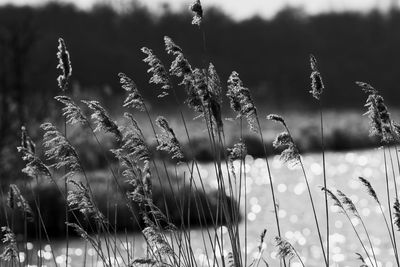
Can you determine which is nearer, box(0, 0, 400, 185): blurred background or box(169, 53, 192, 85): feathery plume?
box(169, 53, 192, 85): feathery plume

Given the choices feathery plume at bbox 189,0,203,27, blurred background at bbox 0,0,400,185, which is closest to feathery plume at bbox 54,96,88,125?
feathery plume at bbox 189,0,203,27

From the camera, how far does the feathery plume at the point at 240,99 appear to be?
353 cm

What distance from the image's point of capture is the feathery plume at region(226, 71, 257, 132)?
3.53 metres

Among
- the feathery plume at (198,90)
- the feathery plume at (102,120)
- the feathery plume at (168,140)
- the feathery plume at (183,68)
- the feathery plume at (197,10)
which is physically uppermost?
the feathery plume at (197,10)

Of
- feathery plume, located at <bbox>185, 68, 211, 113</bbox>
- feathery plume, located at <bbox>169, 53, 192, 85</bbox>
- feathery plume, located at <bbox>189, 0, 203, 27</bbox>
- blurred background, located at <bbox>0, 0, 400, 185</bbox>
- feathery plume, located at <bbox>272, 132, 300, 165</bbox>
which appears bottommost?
feathery plume, located at <bbox>272, 132, 300, 165</bbox>

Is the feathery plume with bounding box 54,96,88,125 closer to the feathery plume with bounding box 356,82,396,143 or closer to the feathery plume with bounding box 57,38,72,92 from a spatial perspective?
the feathery plume with bounding box 57,38,72,92

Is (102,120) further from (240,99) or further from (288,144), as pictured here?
(288,144)

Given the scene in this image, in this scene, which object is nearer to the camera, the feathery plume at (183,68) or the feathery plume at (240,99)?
the feathery plume at (183,68)

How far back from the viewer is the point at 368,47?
7838cm

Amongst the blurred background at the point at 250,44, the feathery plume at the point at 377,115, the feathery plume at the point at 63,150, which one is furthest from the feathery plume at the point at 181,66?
the blurred background at the point at 250,44

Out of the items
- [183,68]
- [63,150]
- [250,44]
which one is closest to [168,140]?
[183,68]

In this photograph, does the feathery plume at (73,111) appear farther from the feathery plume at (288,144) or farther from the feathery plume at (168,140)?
the feathery plume at (288,144)

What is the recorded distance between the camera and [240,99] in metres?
3.60

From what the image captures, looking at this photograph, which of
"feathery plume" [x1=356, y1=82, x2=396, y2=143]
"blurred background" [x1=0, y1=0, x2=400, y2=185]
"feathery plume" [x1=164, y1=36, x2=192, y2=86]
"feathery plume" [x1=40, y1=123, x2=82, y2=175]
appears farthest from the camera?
"blurred background" [x1=0, y1=0, x2=400, y2=185]
